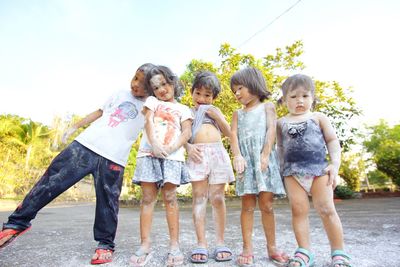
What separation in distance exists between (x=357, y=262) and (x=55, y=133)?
2372 cm

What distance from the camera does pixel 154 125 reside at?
7.89 ft

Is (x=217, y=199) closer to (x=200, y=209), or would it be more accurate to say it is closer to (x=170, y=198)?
(x=200, y=209)

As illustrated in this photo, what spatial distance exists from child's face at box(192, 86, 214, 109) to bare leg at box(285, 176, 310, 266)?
0.91m

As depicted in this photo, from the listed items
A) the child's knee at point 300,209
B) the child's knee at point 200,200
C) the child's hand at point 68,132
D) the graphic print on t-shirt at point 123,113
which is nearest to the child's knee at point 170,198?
the child's knee at point 200,200

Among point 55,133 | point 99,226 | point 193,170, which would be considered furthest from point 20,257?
point 55,133

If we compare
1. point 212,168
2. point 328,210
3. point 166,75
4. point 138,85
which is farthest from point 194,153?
point 328,210

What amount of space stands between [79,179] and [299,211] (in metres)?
1.62

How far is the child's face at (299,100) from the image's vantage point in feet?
7.04

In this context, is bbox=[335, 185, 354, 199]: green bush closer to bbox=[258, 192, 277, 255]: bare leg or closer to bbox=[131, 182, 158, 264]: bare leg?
bbox=[258, 192, 277, 255]: bare leg

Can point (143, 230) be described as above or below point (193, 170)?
below

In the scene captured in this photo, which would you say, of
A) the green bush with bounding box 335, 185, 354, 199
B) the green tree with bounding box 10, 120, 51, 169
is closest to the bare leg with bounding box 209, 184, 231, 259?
the green bush with bounding box 335, 185, 354, 199

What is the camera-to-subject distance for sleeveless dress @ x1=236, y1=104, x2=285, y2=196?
2.14m

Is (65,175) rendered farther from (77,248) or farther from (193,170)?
(193,170)

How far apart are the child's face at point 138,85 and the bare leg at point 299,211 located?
1.39 m
